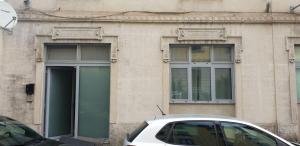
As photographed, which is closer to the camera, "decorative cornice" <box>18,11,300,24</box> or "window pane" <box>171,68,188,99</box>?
"decorative cornice" <box>18,11,300,24</box>

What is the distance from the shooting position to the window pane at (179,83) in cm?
1022

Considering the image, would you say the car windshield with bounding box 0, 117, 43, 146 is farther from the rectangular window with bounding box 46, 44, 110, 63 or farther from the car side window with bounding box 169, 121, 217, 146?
the rectangular window with bounding box 46, 44, 110, 63

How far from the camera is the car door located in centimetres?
555

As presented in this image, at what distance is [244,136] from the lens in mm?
5660

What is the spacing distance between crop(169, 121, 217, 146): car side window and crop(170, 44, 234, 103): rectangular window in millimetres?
4404

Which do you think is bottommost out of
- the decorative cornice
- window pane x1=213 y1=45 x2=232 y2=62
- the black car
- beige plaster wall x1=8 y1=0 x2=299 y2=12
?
the black car

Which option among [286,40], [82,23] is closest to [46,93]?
[82,23]

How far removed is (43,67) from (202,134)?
5.94m

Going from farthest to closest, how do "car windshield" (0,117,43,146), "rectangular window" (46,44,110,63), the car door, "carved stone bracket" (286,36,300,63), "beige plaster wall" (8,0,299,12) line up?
"rectangular window" (46,44,110,63) < "beige plaster wall" (8,0,299,12) < "carved stone bracket" (286,36,300,63) < the car door < "car windshield" (0,117,43,146)

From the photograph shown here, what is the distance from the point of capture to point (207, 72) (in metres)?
10.3

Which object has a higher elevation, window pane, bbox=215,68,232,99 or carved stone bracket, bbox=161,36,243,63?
carved stone bracket, bbox=161,36,243,63

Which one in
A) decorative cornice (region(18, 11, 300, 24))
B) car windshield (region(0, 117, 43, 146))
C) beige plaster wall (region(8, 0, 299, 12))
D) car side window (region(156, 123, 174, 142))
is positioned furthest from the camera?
beige plaster wall (region(8, 0, 299, 12))

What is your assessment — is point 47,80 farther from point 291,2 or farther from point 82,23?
point 291,2

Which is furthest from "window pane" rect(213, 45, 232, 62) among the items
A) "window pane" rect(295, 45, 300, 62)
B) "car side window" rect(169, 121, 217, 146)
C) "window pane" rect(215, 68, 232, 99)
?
"car side window" rect(169, 121, 217, 146)
